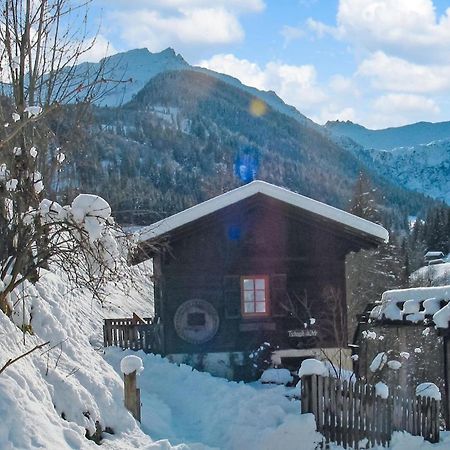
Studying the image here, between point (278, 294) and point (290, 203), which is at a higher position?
point (290, 203)

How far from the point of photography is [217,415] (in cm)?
1220

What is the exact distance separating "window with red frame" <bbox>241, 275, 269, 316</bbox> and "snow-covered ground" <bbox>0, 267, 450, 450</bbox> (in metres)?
2.16

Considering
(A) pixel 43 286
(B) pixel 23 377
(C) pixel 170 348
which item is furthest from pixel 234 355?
(B) pixel 23 377

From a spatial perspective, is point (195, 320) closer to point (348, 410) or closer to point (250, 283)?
point (250, 283)

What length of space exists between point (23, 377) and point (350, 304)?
26.3m

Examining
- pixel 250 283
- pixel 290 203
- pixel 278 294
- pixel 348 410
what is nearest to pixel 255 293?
pixel 250 283

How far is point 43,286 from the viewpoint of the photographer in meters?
10.0

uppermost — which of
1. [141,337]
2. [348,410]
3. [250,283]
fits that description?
[250,283]

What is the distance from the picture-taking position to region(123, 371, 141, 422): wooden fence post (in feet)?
30.0

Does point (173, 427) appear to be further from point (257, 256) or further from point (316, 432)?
point (257, 256)

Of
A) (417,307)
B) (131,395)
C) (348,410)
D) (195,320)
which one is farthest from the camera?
(195,320)

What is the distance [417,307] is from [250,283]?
4.71m

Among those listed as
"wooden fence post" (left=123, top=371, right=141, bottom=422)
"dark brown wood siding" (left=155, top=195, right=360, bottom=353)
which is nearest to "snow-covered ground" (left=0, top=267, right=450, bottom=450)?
"wooden fence post" (left=123, top=371, right=141, bottom=422)

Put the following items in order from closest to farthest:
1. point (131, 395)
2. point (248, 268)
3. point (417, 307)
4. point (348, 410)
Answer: point (131, 395) < point (348, 410) < point (417, 307) < point (248, 268)
